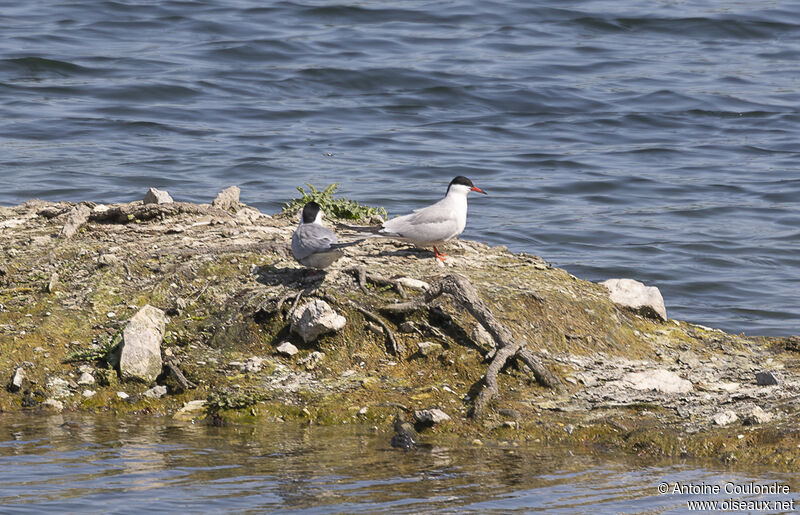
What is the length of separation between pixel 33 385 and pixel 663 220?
10.2m

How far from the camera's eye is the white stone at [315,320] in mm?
7031

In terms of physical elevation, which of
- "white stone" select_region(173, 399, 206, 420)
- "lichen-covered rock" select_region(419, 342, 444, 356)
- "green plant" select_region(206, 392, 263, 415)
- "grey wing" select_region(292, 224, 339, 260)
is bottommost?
"white stone" select_region(173, 399, 206, 420)

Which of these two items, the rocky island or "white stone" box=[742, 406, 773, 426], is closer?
"white stone" box=[742, 406, 773, 426]

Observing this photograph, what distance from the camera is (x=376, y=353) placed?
720cm

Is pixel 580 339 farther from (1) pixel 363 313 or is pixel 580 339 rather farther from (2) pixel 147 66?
(2) pixel 147 66

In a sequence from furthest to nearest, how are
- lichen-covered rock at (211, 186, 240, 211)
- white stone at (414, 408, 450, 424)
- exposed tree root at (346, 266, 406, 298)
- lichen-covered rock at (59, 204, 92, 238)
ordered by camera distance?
lichen-covered rock at (211, 186, 240, 211)
lichen-covered rock at (59, 204, 92, 238)
exposed tree root at (346, 266, 406, 298)
white stone at (414, 408, 450, 424)

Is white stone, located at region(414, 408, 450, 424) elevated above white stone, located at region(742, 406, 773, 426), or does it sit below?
below

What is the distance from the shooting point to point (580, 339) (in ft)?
24.7

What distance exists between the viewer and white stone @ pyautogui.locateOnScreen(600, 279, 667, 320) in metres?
8.34

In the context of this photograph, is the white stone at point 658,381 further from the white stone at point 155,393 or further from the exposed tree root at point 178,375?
the white stone at point 155,393

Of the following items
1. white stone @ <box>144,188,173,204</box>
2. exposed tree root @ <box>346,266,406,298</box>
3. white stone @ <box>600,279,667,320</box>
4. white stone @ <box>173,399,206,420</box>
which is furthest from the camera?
white stone @ <box>144,188,173,204</box>

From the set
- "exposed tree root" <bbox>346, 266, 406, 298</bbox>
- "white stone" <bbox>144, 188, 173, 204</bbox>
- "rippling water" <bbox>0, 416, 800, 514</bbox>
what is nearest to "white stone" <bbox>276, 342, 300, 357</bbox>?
"rippling water" <bbox>0, 416, 800, 514</bbox>

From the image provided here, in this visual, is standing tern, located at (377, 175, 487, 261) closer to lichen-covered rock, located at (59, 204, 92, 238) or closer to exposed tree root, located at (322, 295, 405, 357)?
exposed tree root, located at (322, 295, 405, 357)

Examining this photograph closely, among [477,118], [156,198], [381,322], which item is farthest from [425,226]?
[477,118]
